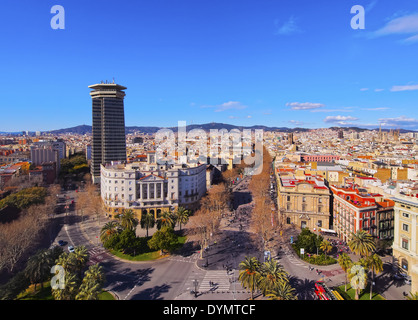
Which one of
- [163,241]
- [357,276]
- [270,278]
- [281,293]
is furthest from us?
[163,241]

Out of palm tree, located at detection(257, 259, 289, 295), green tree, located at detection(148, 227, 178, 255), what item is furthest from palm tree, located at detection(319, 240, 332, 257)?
green tree, located at detection(148, 227, 178, 255)

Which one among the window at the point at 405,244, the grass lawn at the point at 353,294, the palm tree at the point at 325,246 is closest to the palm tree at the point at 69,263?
the grass lawn at the point at 353,294

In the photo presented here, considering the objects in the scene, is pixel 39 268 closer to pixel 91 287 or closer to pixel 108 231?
pixel 91 287

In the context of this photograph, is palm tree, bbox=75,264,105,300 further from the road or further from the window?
the window

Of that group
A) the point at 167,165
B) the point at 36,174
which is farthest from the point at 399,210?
the point at 36,174

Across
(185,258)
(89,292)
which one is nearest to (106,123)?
(185,258)

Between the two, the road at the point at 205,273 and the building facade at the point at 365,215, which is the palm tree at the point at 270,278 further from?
the building facade at the point at 365,215
